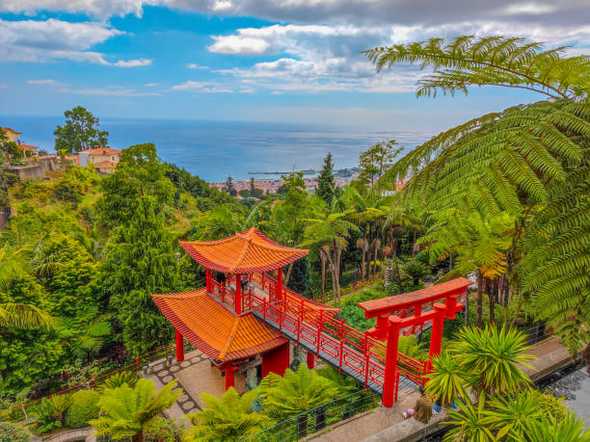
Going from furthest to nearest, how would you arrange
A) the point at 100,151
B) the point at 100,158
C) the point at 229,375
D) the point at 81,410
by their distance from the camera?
1. the point at 100,151
2. the point at 100,158
3. the point at 81,410
4. the point at 229,375

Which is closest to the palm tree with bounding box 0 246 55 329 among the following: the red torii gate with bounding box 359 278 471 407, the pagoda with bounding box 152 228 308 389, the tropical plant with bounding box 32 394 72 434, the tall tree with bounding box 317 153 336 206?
the tropical plant with bounding box 32 394 72 434

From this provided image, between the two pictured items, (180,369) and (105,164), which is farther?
(105,164)

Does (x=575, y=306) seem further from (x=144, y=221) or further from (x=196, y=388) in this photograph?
(x=144, y=221)

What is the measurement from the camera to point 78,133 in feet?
181

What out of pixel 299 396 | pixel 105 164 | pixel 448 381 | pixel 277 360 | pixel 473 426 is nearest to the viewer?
pixel 473 426

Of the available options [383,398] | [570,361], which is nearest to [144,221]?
[383,398]

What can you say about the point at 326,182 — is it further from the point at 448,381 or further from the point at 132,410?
the point at 448,381

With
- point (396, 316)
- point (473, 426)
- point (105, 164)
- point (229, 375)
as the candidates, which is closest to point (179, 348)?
point (229, 375)

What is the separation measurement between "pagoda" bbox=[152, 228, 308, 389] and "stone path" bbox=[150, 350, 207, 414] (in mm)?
1153

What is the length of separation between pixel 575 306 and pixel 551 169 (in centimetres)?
90

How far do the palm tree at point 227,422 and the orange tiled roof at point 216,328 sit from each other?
2.91 m

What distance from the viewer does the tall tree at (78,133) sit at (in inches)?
2130

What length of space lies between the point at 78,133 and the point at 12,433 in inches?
2142

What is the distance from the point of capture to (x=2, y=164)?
3050 centimetres
